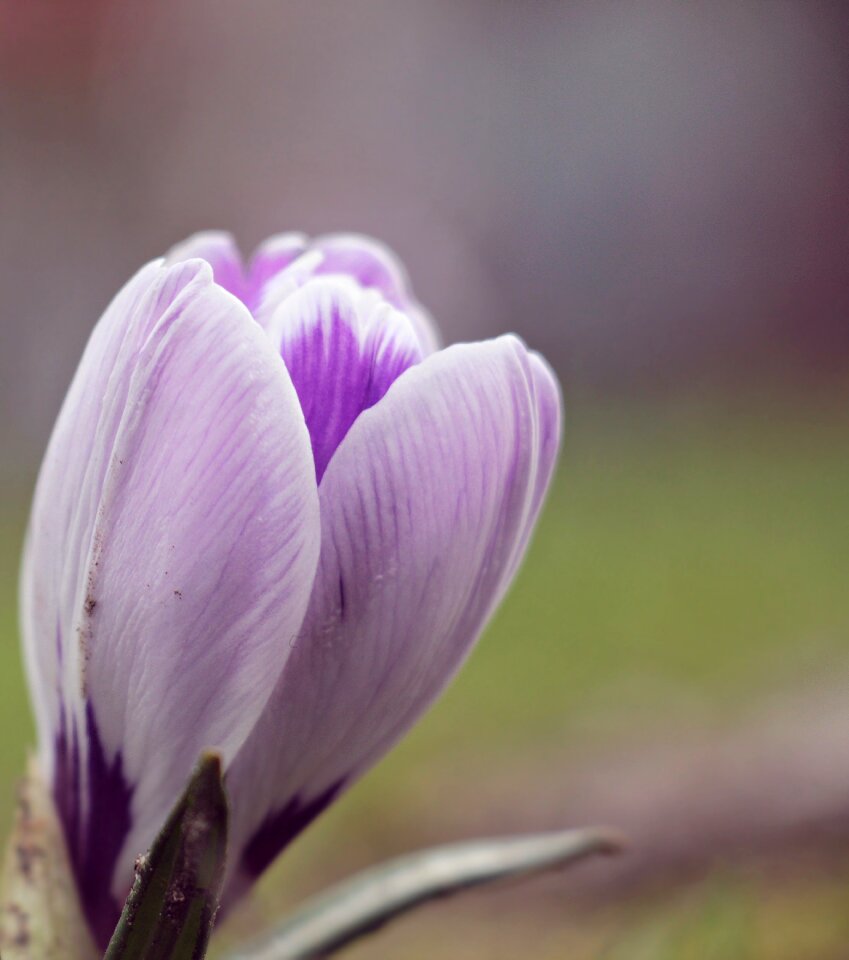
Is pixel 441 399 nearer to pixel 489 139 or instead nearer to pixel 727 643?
pixel 727 643

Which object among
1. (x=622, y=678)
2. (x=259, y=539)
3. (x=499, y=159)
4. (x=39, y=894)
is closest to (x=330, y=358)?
(x=259, y=539)

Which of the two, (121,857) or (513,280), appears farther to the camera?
(513,280)

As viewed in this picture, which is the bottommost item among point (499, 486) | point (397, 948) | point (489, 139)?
point (397, 948)

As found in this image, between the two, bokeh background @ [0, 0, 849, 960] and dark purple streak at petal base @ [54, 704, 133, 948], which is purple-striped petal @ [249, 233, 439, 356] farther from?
bokeh background @ [0, 0, 849, 960]

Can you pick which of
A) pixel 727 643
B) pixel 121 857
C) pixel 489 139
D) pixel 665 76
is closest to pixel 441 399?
pixel 121 857

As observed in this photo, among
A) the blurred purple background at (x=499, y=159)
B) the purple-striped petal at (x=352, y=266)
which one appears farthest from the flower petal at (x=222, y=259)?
the blurred purple background at (x=499, y=159)

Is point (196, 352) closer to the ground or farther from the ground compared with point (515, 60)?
closer to the ground
